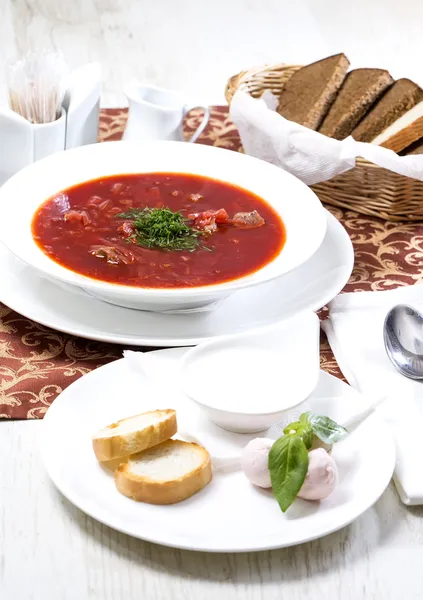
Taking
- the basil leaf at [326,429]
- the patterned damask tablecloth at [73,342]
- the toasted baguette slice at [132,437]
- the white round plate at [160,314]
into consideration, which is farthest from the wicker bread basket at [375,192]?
the toasted baguette slice at [132,437]

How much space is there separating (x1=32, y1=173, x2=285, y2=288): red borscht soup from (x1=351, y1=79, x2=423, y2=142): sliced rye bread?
0.66 meters

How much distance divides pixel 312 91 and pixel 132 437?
6.62 feet

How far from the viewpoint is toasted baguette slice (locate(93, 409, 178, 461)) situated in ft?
6.16

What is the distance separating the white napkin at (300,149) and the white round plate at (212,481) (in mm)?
Answer: 996

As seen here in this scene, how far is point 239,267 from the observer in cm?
A: 249

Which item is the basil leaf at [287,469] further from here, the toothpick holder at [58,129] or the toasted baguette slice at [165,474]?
the toothpick holder at [58,129]

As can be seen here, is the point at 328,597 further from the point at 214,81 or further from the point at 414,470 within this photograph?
the point at 214,81

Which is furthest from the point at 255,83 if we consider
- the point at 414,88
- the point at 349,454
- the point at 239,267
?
the point at 349,454

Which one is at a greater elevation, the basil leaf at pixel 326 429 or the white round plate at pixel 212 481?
the basil leaf at pixel 326 429

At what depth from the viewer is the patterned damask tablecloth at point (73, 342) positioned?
225 cm

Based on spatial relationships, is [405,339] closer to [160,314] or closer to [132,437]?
[160,314]

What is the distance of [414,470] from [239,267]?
29.2 inches

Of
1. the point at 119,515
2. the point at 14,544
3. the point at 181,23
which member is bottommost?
the point at 181,23

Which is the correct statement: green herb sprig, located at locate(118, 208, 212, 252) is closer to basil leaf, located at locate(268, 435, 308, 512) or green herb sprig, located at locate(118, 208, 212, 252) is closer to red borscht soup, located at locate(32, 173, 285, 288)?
red borscht soup, located at locate(32, 173, 285, 288)
